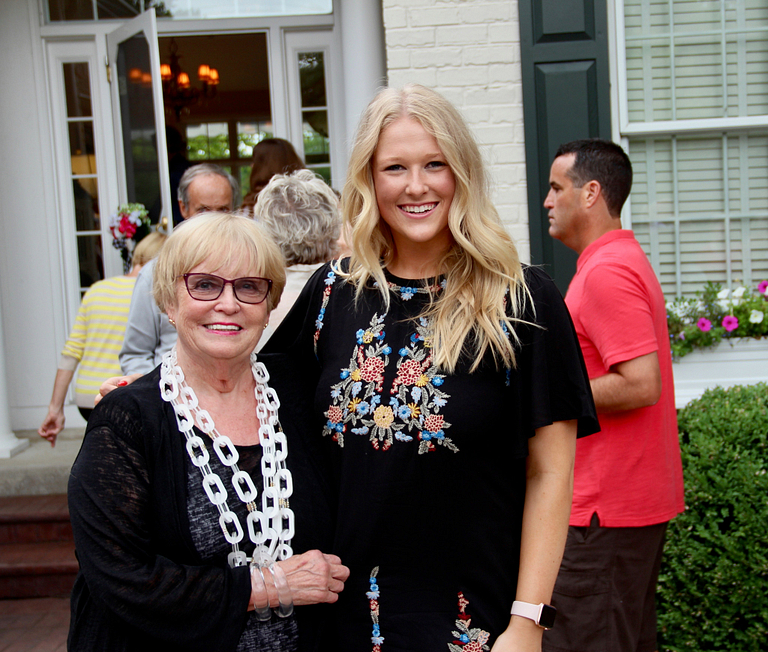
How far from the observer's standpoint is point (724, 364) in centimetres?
411

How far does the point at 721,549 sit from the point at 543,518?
6.60 ft

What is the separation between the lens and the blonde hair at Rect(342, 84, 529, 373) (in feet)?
5.21

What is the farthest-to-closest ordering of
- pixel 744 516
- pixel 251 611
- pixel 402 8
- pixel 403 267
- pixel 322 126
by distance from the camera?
pixel 322 126
pixel 402 8
pixel 744 516
pixel 403 267
pixel 251 611

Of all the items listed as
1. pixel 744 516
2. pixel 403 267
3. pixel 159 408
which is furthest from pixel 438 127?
pixel 744 516

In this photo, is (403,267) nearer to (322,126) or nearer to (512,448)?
(512,448)

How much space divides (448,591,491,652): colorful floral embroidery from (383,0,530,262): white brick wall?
2835 millimetres

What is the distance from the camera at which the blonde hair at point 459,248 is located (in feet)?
5.21

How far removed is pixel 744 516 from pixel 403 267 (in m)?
2.21

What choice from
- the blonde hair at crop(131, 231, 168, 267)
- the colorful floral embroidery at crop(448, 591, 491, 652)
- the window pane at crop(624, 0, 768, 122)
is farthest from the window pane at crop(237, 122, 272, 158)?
the colorful floral embroidery at crop(448, 591, 491, 652)

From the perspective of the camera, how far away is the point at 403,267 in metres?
1.77

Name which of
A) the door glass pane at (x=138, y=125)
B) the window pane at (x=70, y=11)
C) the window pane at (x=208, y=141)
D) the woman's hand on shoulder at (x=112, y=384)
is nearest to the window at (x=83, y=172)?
the window pane at (x=70, y=11)

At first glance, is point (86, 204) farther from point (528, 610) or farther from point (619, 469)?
point (528, 610)

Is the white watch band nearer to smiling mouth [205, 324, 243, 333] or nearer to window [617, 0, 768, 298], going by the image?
smiling mouth [205, 324, 243, 333]

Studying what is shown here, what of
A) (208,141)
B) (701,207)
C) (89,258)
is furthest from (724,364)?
(208,141)
